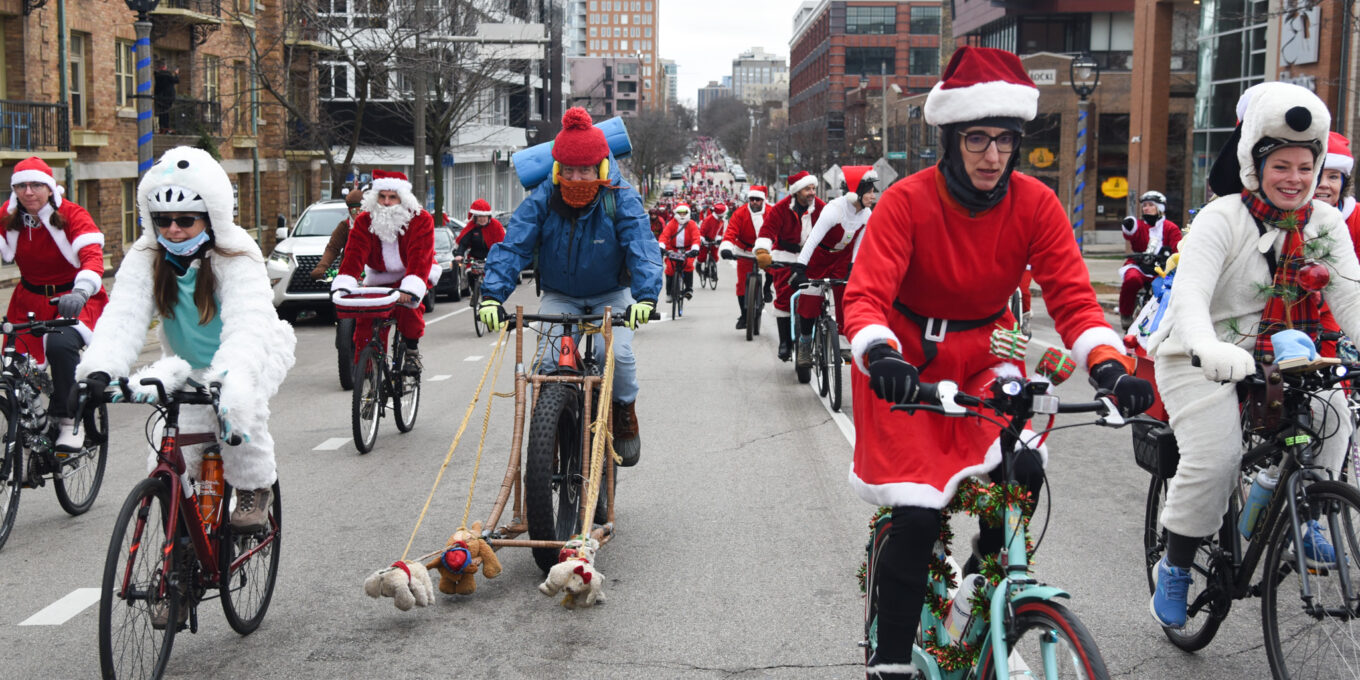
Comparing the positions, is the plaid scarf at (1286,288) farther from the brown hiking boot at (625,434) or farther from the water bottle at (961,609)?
the brown hiking boot at (625,434)

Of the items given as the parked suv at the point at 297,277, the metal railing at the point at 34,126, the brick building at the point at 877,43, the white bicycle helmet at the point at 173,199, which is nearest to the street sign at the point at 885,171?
the parked suv at the point at 297,277

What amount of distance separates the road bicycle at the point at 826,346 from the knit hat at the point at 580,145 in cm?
504

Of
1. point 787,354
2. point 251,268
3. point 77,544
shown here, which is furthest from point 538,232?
point 787,354

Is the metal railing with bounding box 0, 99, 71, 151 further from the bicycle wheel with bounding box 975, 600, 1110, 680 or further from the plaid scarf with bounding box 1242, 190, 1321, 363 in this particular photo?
the bicycle wheel with bounding box 975, 600, 1110, 680

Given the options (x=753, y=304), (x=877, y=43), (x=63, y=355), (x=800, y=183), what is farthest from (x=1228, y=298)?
(x=877, y=43)

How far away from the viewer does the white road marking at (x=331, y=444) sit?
32.6ft

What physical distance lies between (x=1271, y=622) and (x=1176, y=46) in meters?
53.4

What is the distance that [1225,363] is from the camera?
4.33 meters

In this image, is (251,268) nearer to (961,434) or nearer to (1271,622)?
(961,434)

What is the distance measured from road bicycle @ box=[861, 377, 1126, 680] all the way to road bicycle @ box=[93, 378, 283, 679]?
2564 mm

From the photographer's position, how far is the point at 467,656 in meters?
5.24

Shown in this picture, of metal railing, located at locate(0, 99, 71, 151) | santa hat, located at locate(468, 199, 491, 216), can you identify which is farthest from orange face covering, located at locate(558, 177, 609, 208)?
metal railing, located at locate(0, 99, 71, 151)

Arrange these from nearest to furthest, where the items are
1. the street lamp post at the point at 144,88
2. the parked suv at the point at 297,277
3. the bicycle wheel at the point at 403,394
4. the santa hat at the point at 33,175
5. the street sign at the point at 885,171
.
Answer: the santa hat at the point at 33,175 → the bicycle wheel at the point at 403,394 → the street lamp post at the point at 144,88 → the parked suv at the point at 297,277 → the street sign at the point at 885,171

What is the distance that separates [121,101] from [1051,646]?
31.8 metres
